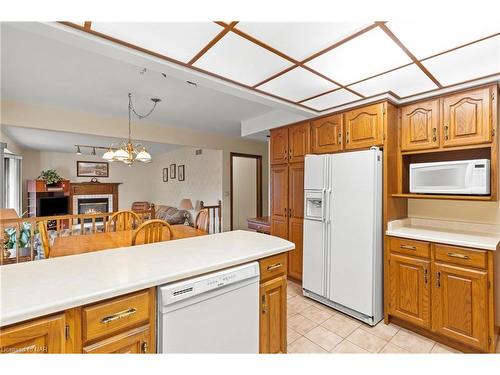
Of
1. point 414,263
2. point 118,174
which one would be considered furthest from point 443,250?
point 118,174

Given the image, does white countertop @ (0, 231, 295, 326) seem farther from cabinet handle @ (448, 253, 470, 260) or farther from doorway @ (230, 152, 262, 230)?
doorway @ (230, 152, 262, 230)

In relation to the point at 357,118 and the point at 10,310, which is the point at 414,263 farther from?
the point at 10,310

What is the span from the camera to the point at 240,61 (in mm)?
1745

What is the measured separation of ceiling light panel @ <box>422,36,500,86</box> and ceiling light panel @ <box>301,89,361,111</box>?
65cm

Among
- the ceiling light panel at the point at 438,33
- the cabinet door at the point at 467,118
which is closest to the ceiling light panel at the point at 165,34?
the ceiling light panel at the point at 438,33

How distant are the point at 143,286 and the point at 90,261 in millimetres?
468

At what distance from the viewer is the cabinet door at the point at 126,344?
3.23 feet

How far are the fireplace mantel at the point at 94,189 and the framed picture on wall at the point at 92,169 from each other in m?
0.30

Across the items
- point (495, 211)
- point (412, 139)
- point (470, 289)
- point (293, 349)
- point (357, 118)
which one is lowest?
point (293, 349)

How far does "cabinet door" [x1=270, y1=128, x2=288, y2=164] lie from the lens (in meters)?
3.37

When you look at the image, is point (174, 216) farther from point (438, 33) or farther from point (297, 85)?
point (438, 33)

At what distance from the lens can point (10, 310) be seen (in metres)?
0.82

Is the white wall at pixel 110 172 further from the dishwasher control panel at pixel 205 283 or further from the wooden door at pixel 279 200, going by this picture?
the dishwasher control panel at pixel 205 283

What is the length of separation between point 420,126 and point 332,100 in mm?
860
